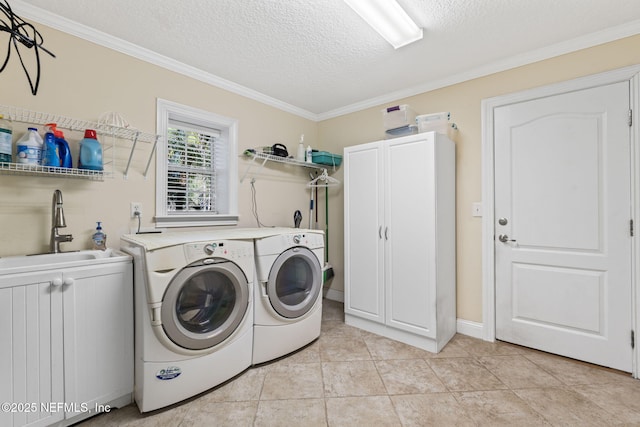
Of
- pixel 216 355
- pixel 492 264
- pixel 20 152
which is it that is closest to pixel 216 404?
pixel 216 355

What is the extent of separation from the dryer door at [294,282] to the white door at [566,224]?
155 cm

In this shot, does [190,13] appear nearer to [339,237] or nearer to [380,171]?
[380,171]

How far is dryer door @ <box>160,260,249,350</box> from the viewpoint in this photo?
1604 mm

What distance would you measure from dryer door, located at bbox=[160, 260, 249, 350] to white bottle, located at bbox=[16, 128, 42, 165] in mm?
1058

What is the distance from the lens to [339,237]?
347 cm

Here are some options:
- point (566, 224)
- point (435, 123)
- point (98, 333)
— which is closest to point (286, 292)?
point (98, 333)

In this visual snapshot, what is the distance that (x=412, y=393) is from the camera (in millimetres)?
1762

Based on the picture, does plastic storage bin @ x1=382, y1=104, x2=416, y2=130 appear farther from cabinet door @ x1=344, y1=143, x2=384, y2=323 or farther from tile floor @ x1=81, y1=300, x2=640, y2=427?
tile floor @ x1=81, y1=300, x2=640, y2=427

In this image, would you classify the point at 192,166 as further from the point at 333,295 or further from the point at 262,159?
the point at 333,295

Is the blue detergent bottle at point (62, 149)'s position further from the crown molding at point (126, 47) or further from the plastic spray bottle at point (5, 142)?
the crown molding at point (126, 47)

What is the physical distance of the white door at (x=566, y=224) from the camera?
6.38 ft

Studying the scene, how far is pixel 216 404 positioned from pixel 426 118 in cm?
259

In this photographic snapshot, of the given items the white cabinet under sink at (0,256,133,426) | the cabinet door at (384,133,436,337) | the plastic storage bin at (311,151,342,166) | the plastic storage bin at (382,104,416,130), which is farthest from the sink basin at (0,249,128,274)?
the plastic storage bin at (382,104,416,130)

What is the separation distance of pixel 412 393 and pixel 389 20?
7.66 ft
